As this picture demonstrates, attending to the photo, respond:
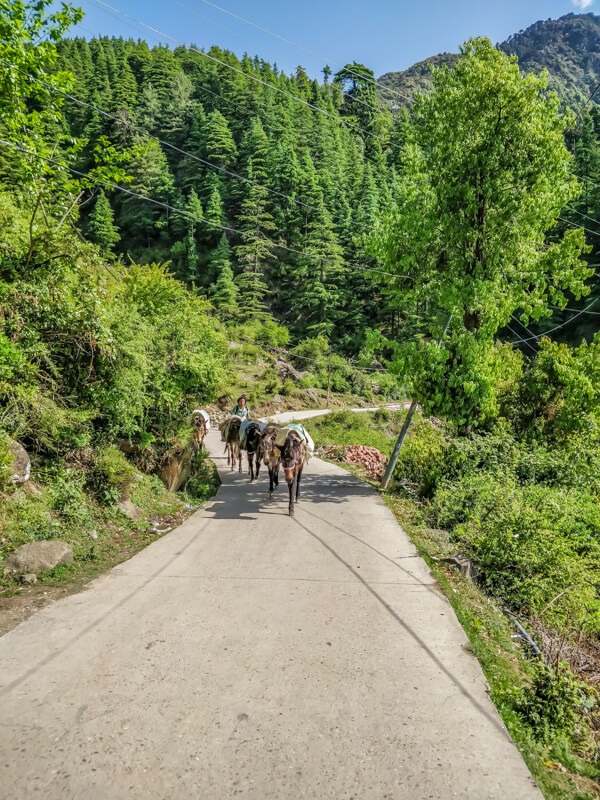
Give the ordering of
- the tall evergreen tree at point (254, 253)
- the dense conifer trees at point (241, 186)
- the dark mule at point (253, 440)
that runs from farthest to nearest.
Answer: the dense conifer trees at point (241, 186) < the tall evergreen tree at point (254, 253) < the dark mule at point (253, 440)

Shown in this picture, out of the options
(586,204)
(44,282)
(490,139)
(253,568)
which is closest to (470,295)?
(490,139)

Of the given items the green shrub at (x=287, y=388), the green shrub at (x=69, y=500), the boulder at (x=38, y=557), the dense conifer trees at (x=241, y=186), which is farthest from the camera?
the dense conifer trees at (x=241, y=186)

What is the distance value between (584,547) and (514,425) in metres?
6.67

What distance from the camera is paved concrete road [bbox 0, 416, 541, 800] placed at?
3.12 metres

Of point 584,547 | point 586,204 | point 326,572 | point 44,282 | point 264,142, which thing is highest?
point 264,142

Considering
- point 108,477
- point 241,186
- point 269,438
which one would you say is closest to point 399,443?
point 269,438

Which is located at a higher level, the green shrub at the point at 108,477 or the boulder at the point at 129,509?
the green shrub at the point at 108,477

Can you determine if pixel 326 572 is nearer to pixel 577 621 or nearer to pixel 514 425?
pixel 577 621

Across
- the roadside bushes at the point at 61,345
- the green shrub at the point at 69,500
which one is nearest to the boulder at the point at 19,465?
the roadside bushes at the point at 61,345

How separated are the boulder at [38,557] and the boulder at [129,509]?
2102 millimetres

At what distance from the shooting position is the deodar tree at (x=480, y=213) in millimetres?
11805

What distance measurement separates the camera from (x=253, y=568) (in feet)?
23.5

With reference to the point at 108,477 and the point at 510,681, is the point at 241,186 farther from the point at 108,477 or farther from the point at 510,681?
the point at 510,681

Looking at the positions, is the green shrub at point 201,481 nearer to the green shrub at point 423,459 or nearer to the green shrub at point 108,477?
the green shrub at point 108,477
